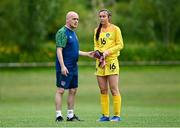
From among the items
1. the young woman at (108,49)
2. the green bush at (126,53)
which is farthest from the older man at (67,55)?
the green bush at (126,53)

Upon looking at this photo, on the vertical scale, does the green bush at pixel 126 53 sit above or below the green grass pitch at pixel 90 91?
above

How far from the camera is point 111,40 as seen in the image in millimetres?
14234

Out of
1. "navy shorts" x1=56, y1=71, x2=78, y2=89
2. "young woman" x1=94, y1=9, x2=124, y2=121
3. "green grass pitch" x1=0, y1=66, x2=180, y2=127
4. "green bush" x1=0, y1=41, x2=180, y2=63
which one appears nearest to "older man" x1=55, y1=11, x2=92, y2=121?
"navy shorts" x1=56, y1=71, x2=78, y2=89

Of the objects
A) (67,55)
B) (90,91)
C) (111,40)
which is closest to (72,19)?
(67,55)

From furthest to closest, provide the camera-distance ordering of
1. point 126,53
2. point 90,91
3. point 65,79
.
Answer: point 126,53
point 90,91
point 65,79

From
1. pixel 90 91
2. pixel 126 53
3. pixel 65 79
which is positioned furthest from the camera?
pixel 126 53

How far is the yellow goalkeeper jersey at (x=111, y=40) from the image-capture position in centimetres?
1419

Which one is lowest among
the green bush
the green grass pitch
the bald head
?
the green grass pitch

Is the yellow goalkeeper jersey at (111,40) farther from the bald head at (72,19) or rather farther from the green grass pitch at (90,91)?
the green grass pitch at (90,91)

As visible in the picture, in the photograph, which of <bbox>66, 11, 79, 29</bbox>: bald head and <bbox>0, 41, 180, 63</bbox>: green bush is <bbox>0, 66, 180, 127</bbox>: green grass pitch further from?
<bbox>66, 11, 79, 29</bbox>: bald head

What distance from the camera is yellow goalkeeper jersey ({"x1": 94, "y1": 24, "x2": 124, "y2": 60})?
46.6 feet

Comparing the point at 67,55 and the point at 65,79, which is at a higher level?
the point at 67,55

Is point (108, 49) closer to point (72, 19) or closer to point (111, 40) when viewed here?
point (111, 40)

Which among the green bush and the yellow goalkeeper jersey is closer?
the yellow goalkeeper jersey
